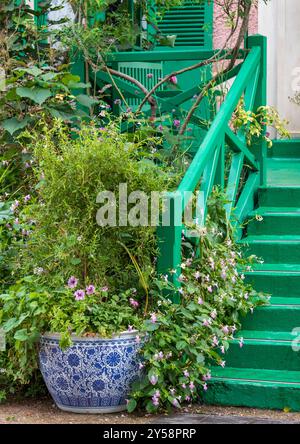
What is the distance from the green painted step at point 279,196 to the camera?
696 cm

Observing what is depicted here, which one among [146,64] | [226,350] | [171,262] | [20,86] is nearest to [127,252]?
[171,262]

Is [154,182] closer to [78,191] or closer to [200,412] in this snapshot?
[78,191]

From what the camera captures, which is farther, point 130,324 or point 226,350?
point 226,350

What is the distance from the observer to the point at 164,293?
5195 millimetres

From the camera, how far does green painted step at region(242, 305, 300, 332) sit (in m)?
5.69

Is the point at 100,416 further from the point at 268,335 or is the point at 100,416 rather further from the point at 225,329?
the point at 268,335

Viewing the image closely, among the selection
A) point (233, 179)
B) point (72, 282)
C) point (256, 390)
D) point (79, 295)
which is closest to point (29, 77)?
point (233, 179)

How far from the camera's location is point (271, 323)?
18.8 ft

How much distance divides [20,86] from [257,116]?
5.70 feet

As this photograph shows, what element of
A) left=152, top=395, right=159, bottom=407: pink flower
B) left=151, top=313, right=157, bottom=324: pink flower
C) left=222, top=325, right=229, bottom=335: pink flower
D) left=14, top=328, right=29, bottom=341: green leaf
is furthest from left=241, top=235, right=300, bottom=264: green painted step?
left=14, top=328, right=29, bottom=341: green leaf

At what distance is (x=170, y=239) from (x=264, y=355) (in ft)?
2.92

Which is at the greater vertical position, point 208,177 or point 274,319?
point 208,177

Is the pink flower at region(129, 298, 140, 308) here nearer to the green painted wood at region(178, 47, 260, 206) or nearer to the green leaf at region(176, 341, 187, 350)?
the green leaf at region(176, 341, 187, 350)

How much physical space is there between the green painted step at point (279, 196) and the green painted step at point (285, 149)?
192 centimetres
